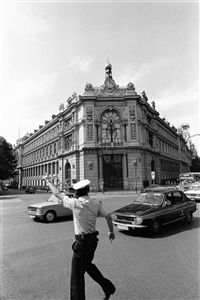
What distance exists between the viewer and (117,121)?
3509 centimetres

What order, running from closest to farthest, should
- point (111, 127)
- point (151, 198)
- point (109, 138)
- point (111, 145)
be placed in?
point (151, 198)
point (111, 145)
point (109, 138)
point (111, 127)

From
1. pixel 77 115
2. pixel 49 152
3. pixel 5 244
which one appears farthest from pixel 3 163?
pixel 5 244

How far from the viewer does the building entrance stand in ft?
110

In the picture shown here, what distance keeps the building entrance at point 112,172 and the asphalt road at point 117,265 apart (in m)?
26.0

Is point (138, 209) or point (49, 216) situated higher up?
point (138, 209)

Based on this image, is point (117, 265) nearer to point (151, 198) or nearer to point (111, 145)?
point (151, 198)

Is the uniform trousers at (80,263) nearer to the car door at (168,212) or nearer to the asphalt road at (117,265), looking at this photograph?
the asphalt road at (117,265)

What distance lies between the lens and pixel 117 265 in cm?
455

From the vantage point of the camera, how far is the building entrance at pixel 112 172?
3347cm

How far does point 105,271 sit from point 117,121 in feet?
104

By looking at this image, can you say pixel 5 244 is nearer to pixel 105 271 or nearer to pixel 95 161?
pixel 105 271

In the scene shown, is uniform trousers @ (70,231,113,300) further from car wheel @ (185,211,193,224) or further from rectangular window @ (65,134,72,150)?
rectangular window @ (65,134,72,150)

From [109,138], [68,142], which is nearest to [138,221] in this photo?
[109,138]

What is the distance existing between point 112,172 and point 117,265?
96.4 ft
